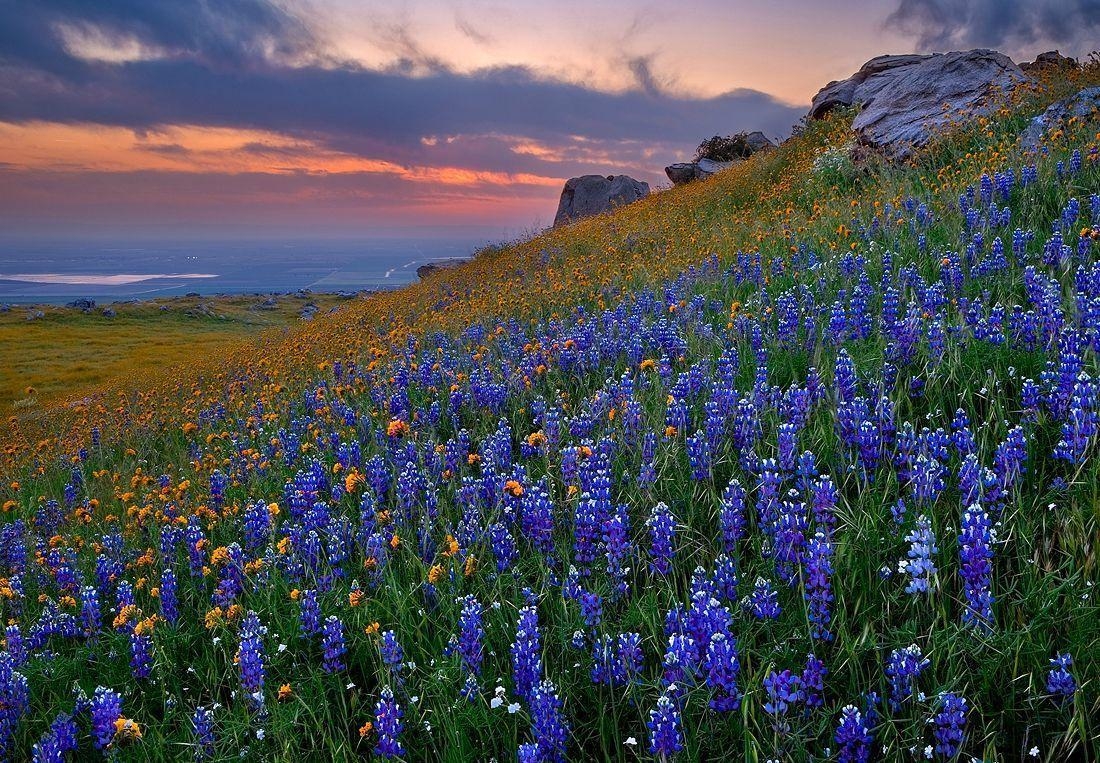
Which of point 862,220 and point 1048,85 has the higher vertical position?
point 1048,85

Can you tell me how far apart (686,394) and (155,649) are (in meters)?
3.49

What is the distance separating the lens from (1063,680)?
2033 mm

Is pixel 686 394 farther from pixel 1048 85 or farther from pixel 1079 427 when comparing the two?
pixel 1048 85

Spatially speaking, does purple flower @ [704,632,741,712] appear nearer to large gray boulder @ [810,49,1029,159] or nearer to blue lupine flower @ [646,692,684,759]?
blue lupine flower @ [646,692,684,759]


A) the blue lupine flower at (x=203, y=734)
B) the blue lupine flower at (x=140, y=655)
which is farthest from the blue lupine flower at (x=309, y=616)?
the blue lupine flower at (x=140, y=655)

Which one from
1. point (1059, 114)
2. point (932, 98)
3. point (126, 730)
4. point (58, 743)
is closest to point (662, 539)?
point (126, 730)

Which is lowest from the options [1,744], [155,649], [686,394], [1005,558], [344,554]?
[1,744]

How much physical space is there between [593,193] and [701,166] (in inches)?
352

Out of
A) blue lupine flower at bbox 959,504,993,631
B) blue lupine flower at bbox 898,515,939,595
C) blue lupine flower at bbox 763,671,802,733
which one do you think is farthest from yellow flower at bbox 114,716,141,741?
blue lupine flower at bbox 959,504,993,631

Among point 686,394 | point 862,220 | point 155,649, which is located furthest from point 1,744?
point 862,220

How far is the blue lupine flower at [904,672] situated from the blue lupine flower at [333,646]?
7.37 feet

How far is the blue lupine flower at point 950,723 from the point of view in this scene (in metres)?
1.99

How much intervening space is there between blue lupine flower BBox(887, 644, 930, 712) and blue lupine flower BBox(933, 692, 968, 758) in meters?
0.12

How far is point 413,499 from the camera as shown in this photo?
4.12 meters
